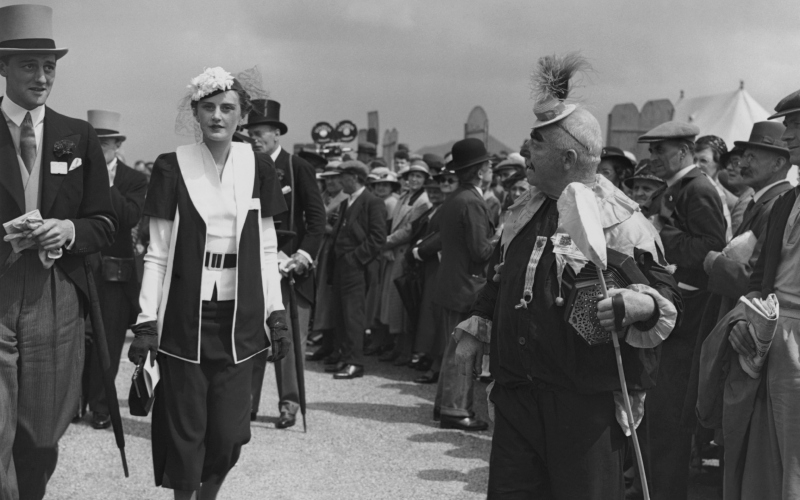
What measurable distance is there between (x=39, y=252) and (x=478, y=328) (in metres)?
2.12

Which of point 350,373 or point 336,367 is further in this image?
point 336,367

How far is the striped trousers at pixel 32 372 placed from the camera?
4062 mm

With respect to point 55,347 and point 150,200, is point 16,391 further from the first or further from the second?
point 150,200

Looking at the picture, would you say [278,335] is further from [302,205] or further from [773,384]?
[302,205]

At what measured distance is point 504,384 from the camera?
134 inches

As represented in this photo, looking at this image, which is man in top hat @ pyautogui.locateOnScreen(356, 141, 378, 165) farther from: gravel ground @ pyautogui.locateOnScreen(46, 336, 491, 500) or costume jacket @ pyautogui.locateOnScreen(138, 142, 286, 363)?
costume jacket @ pyautogui.locateOnScreen(138, 142, 286, 363)

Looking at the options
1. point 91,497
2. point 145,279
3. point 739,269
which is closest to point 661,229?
point 739,269

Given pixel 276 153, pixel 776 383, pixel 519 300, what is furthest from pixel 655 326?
pixel 276 153

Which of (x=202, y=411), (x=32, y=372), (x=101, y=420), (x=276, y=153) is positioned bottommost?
(x=101, y=420)

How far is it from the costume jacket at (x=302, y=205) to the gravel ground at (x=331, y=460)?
1.26 meters

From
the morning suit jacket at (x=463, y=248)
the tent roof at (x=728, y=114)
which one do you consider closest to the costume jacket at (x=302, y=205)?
the morning suit jacket at (x=463, y=248)

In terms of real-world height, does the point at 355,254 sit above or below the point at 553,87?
below

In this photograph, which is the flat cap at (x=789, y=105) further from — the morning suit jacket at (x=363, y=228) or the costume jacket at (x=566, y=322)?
the morning suit jacket at (x=363, y=228)

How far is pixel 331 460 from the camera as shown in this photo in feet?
20.6
